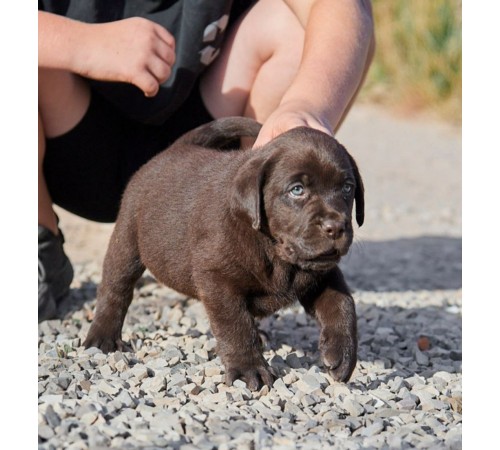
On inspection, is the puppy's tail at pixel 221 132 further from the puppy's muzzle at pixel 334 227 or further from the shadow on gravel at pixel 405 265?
the shadow on gravel at pixel 405 265

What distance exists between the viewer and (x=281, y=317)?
4.96 metres

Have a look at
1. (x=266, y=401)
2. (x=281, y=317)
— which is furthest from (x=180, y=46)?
(x=266, y=401)

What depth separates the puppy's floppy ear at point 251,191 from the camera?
11.0ft

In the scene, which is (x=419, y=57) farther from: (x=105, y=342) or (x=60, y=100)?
(x=105, y=342)

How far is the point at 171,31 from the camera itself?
4793mm

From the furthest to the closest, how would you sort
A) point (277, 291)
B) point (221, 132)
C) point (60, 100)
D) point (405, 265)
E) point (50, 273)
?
point (405, 265) < point (50, 273) < point (60, 100) < point (221, 132) < point (277, 291)

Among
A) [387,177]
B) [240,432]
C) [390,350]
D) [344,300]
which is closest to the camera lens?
[240,432]

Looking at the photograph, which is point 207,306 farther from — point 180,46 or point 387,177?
point 387,177

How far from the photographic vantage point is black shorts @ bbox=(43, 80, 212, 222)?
16.0 feet

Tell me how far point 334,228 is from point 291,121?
65 centimetres

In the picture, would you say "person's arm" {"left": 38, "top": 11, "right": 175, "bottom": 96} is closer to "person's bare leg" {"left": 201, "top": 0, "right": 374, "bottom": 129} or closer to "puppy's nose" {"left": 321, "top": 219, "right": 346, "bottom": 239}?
"person's bare leg" {"left": 201, "top": 0, "right": 374, "bottom": 129}

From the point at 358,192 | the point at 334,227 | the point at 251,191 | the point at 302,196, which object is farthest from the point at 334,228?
the point at 358,192

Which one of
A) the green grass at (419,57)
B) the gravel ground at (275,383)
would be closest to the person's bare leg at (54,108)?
the gravel ground at (275,383)
